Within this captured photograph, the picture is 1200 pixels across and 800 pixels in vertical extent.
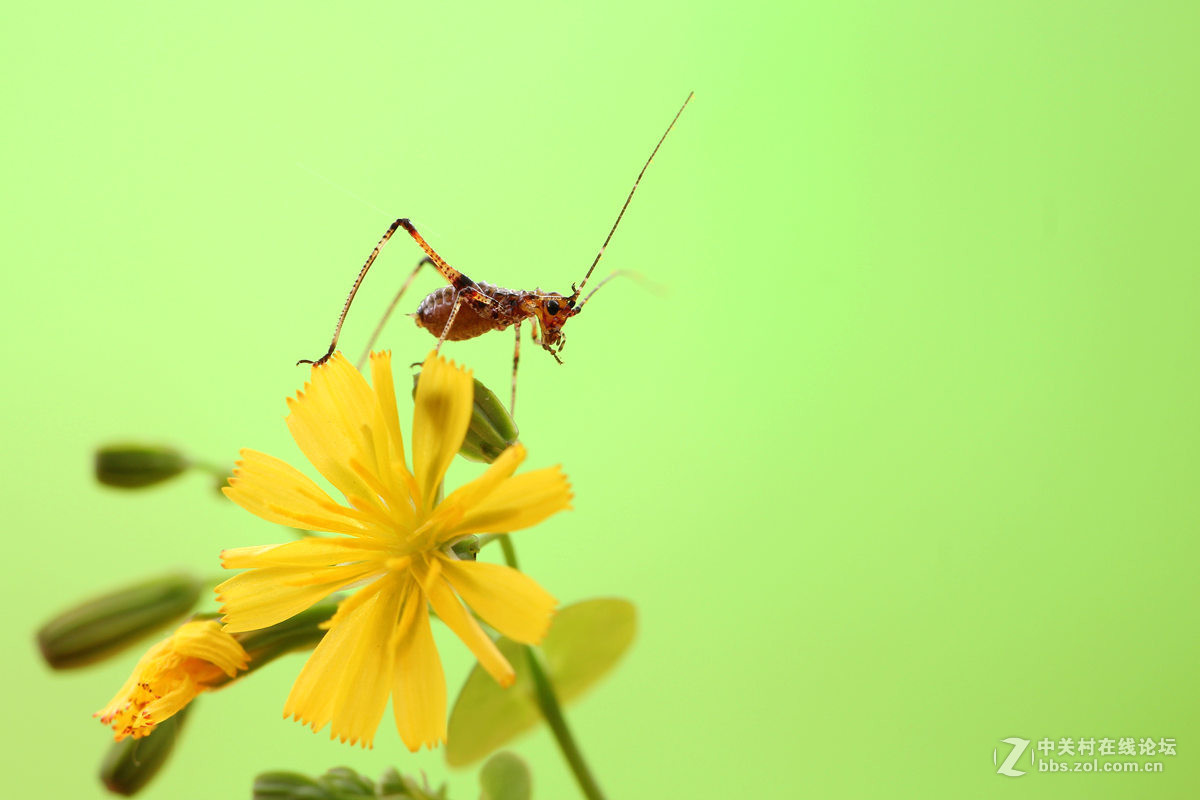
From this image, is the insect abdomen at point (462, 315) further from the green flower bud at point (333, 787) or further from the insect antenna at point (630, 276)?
the green flower bud at point (333, 787)

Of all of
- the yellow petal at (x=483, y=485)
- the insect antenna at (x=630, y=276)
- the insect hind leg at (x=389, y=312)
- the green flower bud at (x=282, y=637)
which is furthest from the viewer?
the insect antenna at (x=630, y=276)

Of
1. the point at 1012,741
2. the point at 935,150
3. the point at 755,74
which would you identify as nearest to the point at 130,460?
the point at 1012,741

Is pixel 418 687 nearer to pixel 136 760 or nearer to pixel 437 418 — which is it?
pixel 437 418

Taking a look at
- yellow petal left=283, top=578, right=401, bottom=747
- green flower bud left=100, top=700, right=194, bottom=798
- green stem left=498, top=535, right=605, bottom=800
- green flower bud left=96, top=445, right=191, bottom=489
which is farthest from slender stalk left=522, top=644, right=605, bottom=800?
green flower bud left=96, top=445, right=191, bottom=489

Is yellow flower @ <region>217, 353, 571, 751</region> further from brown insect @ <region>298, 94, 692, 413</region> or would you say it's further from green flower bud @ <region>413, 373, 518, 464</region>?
brown insect @ <region>298, 94, 692, 413</region>

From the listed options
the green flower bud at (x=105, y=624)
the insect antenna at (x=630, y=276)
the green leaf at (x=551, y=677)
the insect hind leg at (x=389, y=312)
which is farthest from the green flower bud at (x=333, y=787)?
the insect antenna at (x=630, y=276)

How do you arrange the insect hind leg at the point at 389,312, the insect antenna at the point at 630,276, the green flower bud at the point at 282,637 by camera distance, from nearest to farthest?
the green flower bud at the point at 282,637 < the insect hind leg at the point at 389,312 < the insect antenna at the point at 630,276

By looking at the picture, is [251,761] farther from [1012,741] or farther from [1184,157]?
[1184,157]

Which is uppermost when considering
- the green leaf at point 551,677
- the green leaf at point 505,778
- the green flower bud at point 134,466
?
the green flower bud at point 134,466
